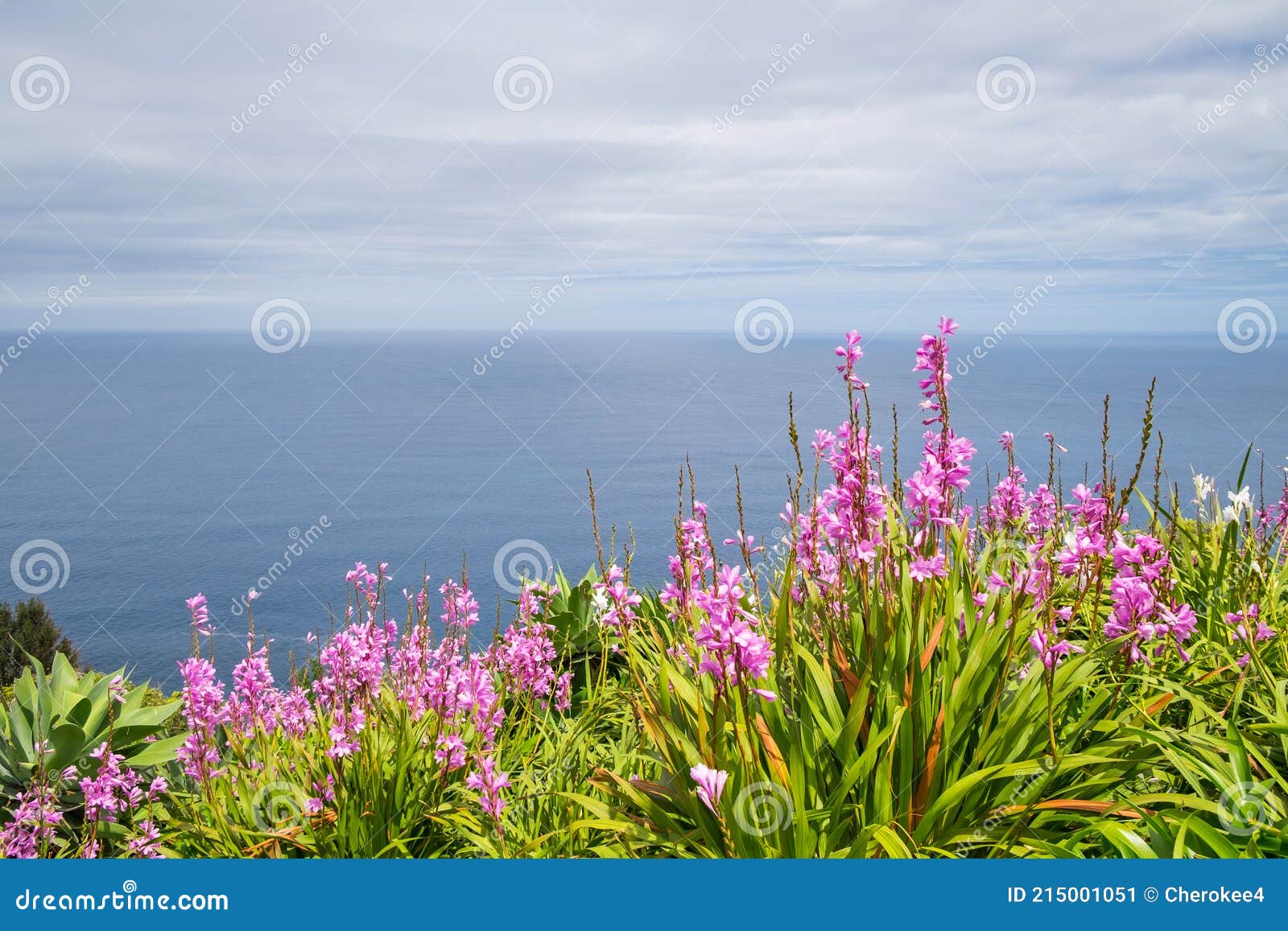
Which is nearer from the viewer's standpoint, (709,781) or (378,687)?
(709,781)

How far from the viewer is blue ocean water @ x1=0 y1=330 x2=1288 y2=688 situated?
71438mm

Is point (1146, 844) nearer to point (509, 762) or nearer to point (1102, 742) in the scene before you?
point (1102, 742)

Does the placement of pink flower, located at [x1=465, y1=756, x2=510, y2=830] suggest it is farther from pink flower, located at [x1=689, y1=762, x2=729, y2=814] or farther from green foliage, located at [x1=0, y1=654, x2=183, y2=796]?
green foliage, located at [x1=0, y1=654, x2=183, y2=796]

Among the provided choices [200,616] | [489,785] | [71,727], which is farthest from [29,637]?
[489,785]

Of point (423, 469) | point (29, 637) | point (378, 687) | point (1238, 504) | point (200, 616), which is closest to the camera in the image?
point (200, 616)

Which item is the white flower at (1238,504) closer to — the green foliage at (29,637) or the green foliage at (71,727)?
the green foliage at (71,727)

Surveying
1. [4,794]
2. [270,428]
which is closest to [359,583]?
[4,794]

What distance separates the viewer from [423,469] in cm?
11238

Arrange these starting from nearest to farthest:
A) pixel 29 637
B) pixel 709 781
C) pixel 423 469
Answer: pixel 709 781 → pixel 29 637 → pixel 423 469

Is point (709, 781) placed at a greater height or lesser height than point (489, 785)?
greater

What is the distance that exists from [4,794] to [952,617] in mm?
4784

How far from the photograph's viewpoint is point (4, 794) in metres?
4.34

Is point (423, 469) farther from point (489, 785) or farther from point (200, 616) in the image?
point (489, 785)

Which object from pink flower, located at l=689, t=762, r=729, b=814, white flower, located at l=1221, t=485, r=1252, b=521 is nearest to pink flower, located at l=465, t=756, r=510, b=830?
pink flower, located at l=689, t=762, r=729, b=814
